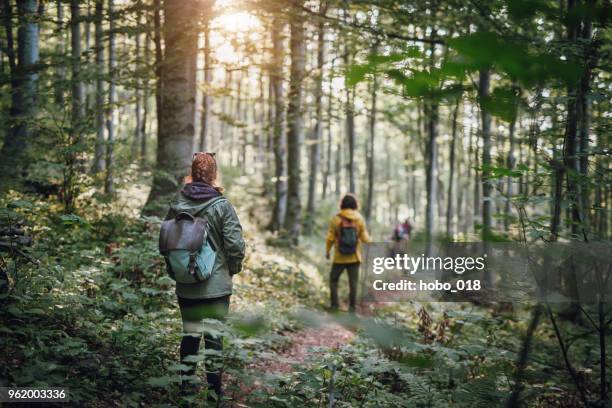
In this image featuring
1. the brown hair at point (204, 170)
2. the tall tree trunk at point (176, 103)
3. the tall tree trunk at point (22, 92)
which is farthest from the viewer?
the tall tree trunk at point (176, 103)

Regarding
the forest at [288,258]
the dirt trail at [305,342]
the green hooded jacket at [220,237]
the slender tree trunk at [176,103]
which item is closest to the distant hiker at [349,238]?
the forest at [288,258]

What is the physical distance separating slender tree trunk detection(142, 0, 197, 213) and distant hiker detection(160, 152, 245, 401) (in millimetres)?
3453

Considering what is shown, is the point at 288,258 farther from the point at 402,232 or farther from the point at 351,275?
the point at 402,232

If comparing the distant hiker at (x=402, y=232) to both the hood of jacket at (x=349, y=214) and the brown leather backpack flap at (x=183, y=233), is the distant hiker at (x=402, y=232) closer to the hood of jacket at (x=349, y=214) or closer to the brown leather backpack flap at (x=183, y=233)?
the hood of jacket at (x=349, y=214)

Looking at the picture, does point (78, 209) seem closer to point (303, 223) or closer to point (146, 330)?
point (146, 330)

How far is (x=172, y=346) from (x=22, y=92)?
570 centimetres

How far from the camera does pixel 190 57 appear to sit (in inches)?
308

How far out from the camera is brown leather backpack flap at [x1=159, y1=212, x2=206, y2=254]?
3883 mm

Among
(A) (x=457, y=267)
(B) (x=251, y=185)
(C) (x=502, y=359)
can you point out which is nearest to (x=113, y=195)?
(A) (x=457, y=267)

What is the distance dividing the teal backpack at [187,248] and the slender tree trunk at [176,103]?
12.2 ft

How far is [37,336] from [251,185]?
20556 millimetres

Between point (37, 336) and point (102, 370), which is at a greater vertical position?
point (37, 336)

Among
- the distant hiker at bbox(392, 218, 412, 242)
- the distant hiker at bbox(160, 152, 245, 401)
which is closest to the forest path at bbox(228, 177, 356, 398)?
the distant hiker at bbox(160, 152, 245, 401)

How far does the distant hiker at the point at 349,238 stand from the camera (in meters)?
9.01
